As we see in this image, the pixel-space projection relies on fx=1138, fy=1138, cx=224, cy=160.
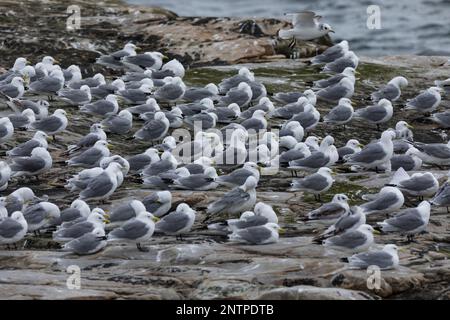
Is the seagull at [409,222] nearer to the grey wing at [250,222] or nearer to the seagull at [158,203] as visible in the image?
the grey wing at [250,222]

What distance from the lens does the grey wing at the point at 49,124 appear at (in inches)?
790

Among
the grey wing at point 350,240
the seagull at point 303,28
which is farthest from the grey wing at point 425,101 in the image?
the grey wing at point 350,240

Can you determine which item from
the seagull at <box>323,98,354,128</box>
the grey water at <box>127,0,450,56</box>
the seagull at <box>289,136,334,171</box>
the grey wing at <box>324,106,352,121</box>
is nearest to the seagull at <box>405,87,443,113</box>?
the seagull at <box>323,98,354,128</box>

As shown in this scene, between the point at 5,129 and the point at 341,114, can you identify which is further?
the point at 341,114

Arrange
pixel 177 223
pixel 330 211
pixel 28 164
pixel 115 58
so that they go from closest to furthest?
pixel 177 223 → pixel 330 211 → pixel 28 164 → pixel 115 58

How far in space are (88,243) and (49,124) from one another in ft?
18.5

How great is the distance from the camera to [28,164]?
1803cm

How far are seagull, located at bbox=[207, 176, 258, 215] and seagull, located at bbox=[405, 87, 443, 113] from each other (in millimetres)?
6748

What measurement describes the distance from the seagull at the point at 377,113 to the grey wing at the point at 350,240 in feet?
24.3

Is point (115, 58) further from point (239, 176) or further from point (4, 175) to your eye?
point (239, 176)

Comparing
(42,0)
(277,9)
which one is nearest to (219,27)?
(42,0)

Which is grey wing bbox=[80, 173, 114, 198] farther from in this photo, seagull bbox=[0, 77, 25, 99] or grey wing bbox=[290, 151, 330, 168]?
seagull bbox=[0, 77, 25, 99]

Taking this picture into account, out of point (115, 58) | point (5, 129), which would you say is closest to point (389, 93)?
point (115, 58)

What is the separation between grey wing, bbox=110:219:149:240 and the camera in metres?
15.0
